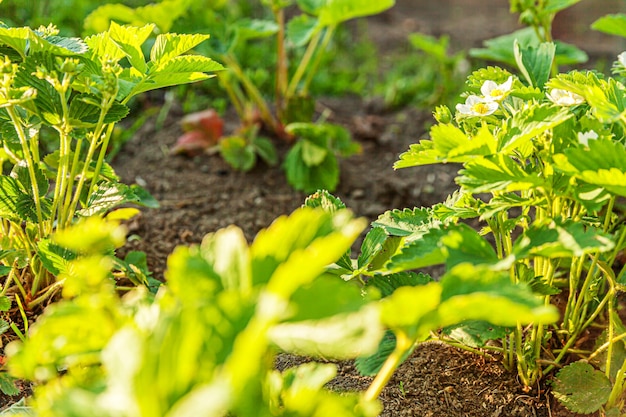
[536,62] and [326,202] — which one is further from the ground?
[536,62]

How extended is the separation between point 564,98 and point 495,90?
0.10 metres

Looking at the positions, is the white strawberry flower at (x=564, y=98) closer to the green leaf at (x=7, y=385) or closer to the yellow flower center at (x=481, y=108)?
the yellow flower center at (x=481, y=108)

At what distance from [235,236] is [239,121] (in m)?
1.68

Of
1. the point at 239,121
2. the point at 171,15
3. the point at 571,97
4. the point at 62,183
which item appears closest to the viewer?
the point at 571,97

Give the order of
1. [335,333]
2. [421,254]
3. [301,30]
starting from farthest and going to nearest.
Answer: [301,30], [421,254], [335,333]

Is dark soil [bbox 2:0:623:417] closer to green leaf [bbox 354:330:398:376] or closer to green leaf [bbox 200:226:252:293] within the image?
green leaf [bbox 354:330:398:376]

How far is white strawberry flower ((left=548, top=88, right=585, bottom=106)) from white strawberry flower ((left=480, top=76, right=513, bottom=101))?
0.06 m

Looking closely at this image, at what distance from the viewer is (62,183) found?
1.11 metres

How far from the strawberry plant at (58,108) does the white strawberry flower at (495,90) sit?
415mm

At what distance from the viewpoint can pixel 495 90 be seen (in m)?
1.03

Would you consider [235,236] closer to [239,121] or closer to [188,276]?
[188,276]

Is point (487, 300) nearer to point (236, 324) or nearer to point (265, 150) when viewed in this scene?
point (236, 324)

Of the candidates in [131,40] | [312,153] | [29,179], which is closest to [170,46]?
[131,40]

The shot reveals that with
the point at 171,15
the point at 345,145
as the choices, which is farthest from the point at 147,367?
the point at 345,145
